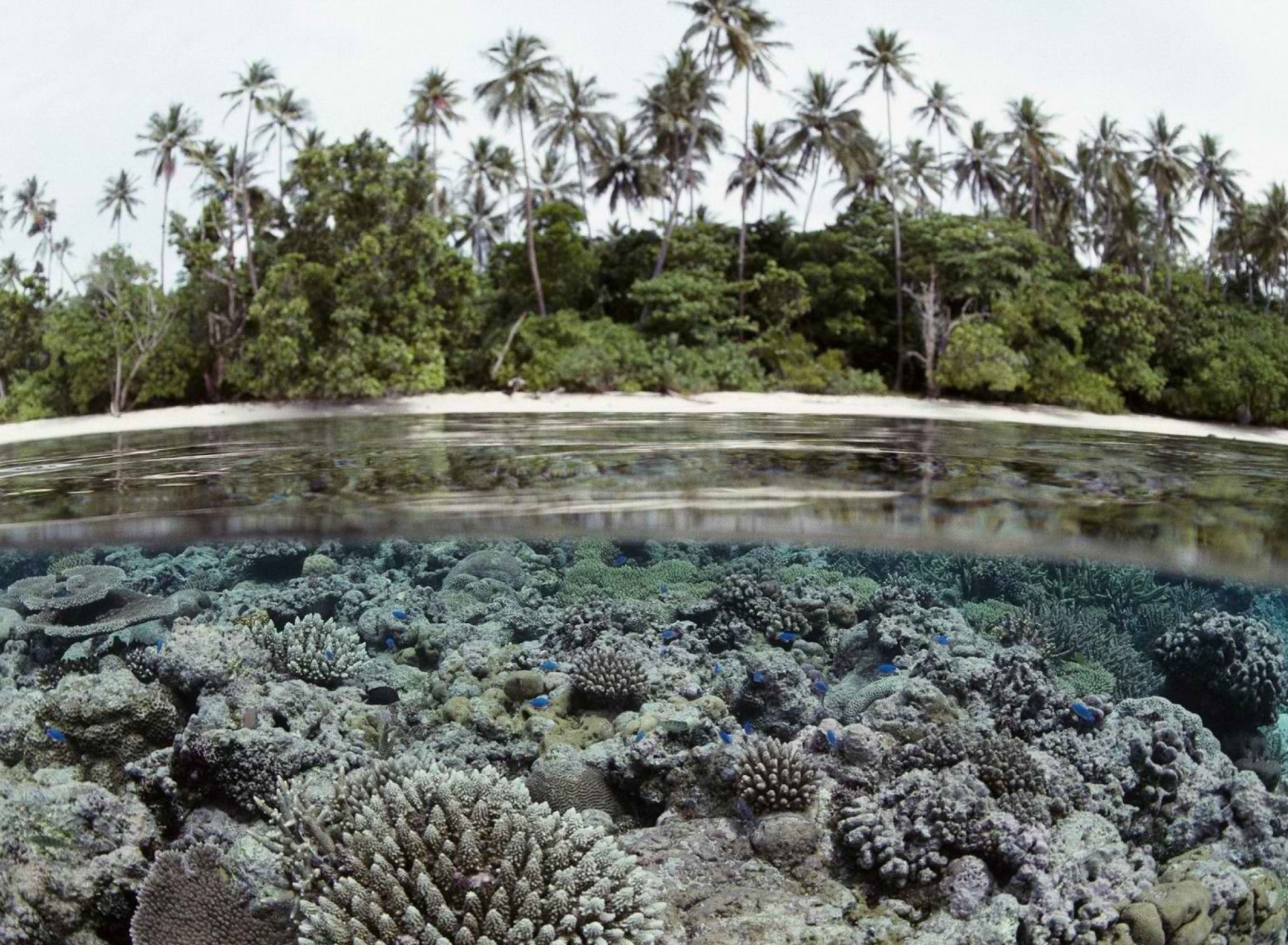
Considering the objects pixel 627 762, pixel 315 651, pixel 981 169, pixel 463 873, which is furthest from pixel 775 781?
pixel 981 169

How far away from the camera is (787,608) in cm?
1182

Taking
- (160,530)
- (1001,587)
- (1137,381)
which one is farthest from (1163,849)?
(1137,381)

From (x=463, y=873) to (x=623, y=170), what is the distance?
3848 cm

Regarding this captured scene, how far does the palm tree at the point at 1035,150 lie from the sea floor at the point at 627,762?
3308cm

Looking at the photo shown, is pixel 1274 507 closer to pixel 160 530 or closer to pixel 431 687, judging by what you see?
pixel 431 687

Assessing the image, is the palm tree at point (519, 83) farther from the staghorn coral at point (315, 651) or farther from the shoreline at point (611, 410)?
the staghorn coral at point (315, 651)

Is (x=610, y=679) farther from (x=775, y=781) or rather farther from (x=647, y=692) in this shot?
(x=775, y=781)

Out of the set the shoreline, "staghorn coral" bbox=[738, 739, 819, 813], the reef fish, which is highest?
the shoreline

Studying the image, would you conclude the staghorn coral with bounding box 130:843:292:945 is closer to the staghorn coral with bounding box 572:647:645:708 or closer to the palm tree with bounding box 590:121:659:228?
the staghorn coral with bounding box 572:647:645:708

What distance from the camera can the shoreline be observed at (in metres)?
26.3

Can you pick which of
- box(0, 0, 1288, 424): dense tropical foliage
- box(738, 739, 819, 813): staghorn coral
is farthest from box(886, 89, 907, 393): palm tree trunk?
box(738, 739, 819, 813): staghorn coral

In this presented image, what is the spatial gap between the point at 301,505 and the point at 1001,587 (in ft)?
29.4

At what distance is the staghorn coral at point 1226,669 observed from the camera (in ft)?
36.6

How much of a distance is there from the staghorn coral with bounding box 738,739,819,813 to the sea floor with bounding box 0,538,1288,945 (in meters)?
0.03
